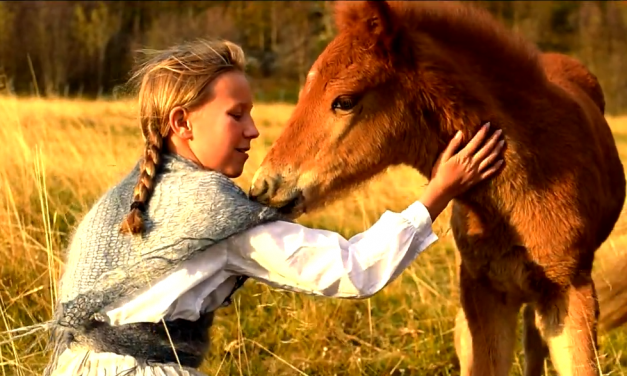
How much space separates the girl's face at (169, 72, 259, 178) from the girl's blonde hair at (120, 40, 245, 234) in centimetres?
3

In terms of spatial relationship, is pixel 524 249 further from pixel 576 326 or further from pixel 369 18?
pixel 369 18

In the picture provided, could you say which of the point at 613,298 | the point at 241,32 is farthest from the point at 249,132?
the point at 241,32

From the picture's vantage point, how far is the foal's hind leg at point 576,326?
2848mm

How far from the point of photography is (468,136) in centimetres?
269

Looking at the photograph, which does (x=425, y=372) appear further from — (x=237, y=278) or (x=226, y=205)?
(x=226, y=205)

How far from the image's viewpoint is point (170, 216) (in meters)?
2.35

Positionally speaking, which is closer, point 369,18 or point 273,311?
point 369,18

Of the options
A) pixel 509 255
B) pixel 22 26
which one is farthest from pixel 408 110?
pixel 22 26

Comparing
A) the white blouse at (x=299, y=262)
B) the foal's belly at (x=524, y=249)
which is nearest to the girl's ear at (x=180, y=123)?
the white blouse at (x=299, y=262)

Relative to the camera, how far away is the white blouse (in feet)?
7.51

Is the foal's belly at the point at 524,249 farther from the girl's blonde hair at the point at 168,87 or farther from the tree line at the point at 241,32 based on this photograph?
the tree line at the point at 241,32

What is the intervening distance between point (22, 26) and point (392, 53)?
21.8m

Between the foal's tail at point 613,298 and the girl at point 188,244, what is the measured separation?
71.7 inches

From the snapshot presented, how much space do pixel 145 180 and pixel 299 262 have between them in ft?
1.69
